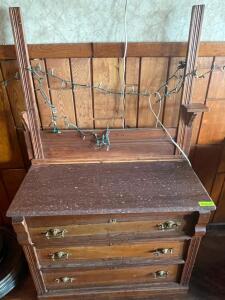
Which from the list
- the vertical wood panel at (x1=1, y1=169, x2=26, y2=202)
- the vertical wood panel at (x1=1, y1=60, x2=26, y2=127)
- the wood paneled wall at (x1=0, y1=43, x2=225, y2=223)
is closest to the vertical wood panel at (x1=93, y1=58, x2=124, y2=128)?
the wood paneled wall at (x1=0, y1=43, x2=225, y2=223)

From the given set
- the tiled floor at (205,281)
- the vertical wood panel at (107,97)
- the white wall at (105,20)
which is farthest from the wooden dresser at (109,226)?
the white wall at (105,20)

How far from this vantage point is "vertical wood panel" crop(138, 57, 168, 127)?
116cm

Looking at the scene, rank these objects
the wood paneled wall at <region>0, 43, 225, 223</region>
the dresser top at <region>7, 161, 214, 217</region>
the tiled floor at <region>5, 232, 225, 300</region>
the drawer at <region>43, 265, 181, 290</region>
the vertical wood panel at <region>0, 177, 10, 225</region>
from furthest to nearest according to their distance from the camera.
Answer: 1. the vertical wood panel at <region>0, 177, 10, 225</region>
2. the tiled floor at <region>5, 232, 225, 300</region>
3. the drawer at <region>43, 265, 181, 290</region>
4. the wood paneled wall at <region>0, 43, 225, 223</region>
5. the dresser top at <region>7, 161, 214, 217</region>

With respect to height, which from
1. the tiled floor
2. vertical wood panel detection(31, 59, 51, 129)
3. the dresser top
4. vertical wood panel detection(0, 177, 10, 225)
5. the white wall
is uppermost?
the white wall

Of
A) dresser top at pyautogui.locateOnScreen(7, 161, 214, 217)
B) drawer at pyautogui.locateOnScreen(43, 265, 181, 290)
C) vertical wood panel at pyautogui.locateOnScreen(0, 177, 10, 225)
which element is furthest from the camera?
vertical wood panel at pyautogui.locateOnScreen(0, 177, 10, 225)

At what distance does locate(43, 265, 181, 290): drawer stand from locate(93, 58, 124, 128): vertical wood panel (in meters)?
0.77

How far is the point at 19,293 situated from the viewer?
1.44 m

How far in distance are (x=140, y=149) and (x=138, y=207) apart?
39 cm

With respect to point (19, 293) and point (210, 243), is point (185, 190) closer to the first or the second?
point (210, 243)

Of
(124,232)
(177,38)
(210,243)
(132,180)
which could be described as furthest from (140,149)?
(210,243)

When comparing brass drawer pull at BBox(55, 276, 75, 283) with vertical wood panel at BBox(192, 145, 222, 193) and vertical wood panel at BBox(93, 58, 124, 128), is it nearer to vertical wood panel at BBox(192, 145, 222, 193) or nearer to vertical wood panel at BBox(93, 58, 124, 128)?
vertical wood panel at BBox(93, 58, 124, 128)

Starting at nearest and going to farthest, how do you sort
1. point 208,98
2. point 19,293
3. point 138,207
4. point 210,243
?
1. point 138,207
2. point 208,98
3. point 19,293
4. point 210,243

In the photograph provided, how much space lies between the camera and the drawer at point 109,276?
1.24m

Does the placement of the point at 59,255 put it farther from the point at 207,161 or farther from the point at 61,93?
the point at 207,161
